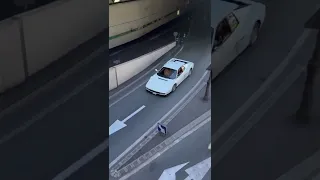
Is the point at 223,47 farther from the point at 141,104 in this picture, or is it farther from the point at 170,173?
the point at 141,104

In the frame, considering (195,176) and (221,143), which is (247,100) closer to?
(221,143)

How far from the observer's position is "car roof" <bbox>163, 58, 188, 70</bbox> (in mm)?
2611

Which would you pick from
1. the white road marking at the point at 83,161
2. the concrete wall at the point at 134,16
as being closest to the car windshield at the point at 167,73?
the concrete wall at the point at 134,16

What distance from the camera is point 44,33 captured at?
592mm

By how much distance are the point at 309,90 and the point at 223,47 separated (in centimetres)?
17

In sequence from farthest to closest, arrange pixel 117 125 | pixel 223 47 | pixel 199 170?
1. pixel 117 125
2. pixel 199 170
3. pixel 223 47

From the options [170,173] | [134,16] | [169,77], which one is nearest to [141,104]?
[169,77]

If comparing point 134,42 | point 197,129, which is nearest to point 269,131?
point 197,129

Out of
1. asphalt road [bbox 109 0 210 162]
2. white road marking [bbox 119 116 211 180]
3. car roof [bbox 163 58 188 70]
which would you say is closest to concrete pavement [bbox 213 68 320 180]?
white road marking [bbox 119 116 211 180]

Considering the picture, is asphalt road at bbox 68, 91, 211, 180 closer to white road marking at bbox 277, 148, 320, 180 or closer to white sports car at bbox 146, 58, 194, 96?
white sports car at bbox 146, 58, 194, 96

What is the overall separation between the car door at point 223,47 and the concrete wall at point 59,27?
208mm

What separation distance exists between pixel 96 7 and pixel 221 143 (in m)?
0.33

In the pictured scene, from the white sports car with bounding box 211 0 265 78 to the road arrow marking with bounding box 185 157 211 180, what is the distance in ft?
3.61

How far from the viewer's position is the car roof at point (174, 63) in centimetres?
261
